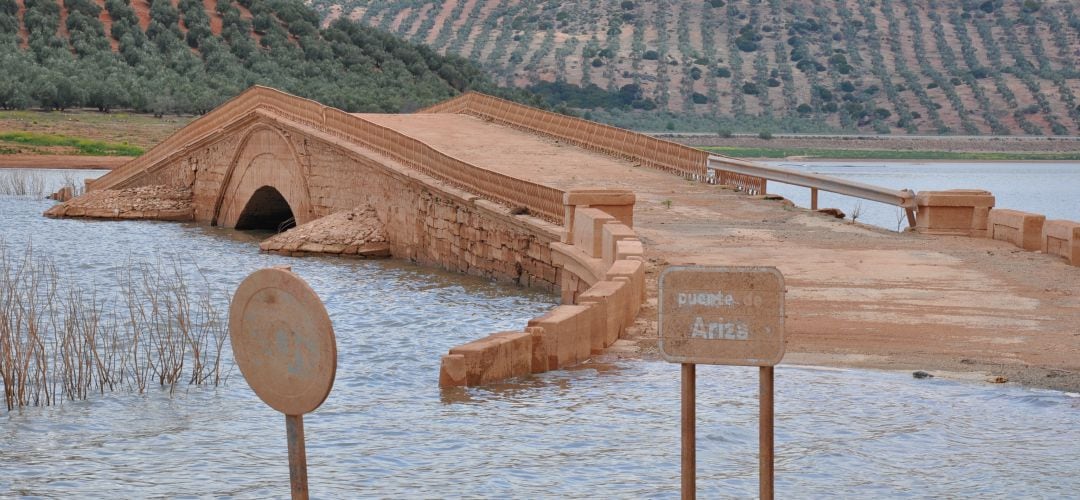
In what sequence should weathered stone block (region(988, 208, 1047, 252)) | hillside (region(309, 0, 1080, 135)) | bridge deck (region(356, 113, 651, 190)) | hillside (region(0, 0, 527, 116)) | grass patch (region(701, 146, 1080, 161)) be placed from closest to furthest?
1. weathered stone block (region(988, 208, 1047, 252))
2. bridge deck (region(356, 113, 651, 190))
3. hillside (region(0, 0, 527, 116))
4. grass patch (region(701, 146, 1080, 161))
5. hillside (region(309, 0, 1080, 135))

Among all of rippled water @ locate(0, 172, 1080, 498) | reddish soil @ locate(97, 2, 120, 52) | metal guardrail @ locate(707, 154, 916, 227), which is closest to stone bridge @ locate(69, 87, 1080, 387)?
metal guardrail @ locate(707, 154, 916, 227)

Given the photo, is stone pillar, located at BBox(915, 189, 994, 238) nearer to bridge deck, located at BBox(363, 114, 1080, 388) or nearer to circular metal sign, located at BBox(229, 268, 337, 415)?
bridge deck, located at BBox(363, 114, 1080, 388)

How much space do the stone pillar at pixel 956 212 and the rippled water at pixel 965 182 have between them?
1615 cm

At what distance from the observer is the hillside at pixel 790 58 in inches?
3204

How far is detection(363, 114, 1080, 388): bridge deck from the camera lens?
40.7ft

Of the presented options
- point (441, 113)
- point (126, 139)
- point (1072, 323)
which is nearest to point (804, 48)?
point (126, 139)

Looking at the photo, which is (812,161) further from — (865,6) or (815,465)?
(815,465)

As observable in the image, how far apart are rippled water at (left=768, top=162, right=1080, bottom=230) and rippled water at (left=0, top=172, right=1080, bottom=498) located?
25.8 meters

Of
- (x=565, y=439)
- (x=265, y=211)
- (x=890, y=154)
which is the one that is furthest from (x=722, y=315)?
(x=890, y=154)

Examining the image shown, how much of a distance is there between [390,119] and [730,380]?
2348 centimetres

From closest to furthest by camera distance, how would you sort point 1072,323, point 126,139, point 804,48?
point 1072,323, point 126,139, point 804,48

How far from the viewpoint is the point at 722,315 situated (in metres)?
6.64

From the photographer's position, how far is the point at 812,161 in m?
69.6

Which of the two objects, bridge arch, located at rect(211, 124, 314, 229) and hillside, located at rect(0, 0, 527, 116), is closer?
bridge arch, located at rect(211, 124, 314, 229)
